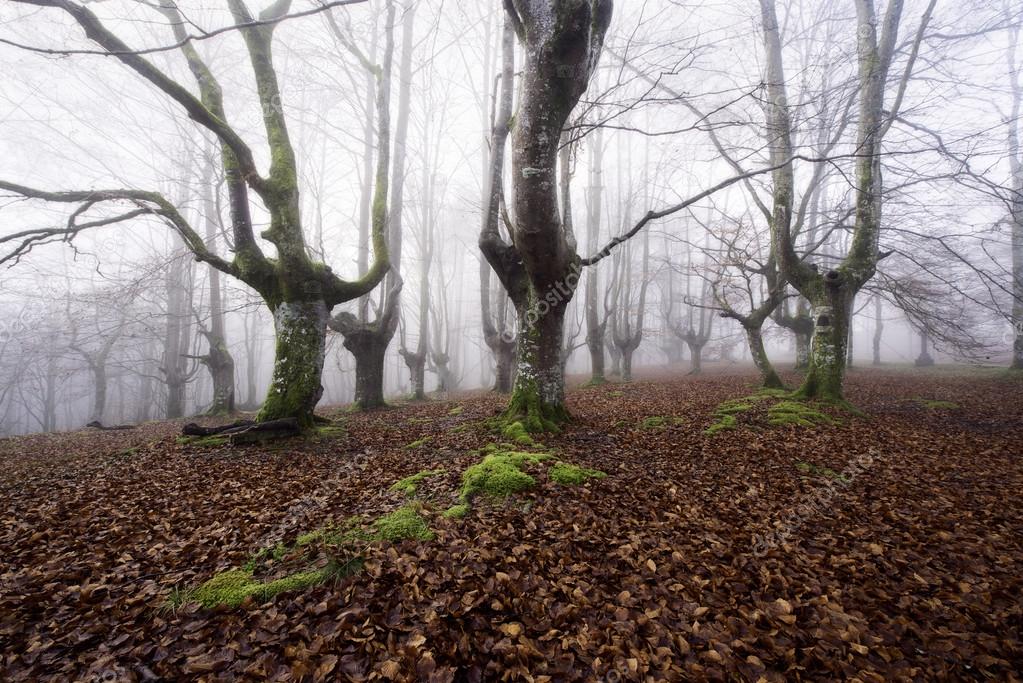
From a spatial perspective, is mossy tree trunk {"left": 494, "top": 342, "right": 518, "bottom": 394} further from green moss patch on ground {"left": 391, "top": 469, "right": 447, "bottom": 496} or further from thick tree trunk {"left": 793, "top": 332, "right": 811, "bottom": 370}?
thick tree trunk {"left": 793, "top": 332, "right": 811, "bottom": 370}

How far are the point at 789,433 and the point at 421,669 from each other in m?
6.14

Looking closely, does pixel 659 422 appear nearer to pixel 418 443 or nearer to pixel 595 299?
pixel 418 443

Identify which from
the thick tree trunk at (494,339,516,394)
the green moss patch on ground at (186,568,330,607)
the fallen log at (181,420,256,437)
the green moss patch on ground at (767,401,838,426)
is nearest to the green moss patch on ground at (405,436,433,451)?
the fallen log at (181,420,256,437)

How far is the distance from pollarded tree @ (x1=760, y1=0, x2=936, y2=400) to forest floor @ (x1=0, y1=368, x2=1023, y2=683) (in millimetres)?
2893

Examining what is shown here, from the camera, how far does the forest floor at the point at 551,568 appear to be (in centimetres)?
227

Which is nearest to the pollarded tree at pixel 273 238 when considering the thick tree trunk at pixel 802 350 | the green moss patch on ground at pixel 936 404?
the green moss patch on ground at pixel 936 404

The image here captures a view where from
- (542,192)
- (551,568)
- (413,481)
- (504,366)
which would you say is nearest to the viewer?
(551,568)

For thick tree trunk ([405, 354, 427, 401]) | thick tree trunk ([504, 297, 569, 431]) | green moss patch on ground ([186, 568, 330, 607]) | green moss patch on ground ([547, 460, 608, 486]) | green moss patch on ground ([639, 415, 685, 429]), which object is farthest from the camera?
thick tree trunk ([405, 354, 427, 401])

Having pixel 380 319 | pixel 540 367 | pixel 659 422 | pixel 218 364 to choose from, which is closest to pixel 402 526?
pixel 540 367

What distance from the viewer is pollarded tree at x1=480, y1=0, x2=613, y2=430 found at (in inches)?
169

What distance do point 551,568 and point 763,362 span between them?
10052mm

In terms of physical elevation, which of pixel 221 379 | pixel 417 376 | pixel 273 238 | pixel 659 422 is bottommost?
pixel 659 422

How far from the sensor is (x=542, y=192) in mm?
5020

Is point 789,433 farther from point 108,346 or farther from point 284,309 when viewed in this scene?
point 108,346
